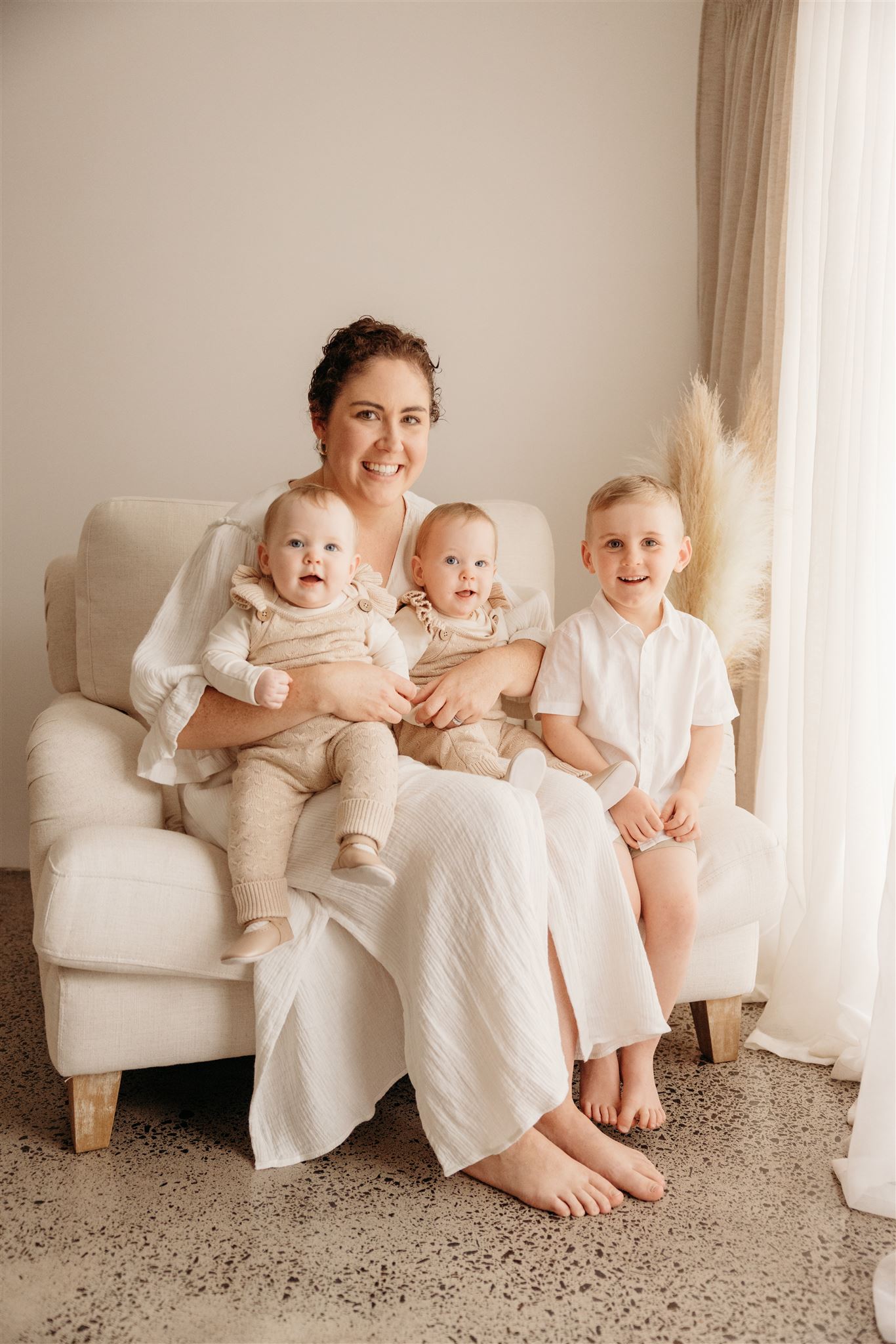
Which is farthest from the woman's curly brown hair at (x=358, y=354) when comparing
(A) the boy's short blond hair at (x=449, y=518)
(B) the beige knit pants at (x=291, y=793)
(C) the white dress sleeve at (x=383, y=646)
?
(B) the beige knit pants at (x=291, y=793)

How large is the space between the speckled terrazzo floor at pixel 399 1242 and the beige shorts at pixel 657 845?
428 millimetres

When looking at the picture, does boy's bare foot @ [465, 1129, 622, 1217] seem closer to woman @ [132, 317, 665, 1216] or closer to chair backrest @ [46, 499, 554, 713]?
woman @ [132, 317, 665, 1216]

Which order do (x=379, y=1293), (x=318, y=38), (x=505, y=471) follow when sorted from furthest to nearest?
1. (x=505, y=471)
2. (x=318, y=38)
3. (x=379, y=1293)

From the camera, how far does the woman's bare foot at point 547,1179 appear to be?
1471 mm

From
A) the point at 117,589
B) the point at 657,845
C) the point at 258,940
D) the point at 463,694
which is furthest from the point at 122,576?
the point at 657,845

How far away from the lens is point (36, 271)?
2904mm

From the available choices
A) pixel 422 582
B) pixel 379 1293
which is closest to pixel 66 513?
pixel 422 582

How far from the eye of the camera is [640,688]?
192 cm

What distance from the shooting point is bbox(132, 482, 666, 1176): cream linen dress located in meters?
1.47

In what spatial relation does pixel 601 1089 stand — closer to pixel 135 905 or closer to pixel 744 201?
pixel 135 905

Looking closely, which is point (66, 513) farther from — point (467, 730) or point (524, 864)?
point (524, 864)

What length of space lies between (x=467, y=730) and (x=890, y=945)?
75 centimetres

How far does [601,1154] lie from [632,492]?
42.5 inches

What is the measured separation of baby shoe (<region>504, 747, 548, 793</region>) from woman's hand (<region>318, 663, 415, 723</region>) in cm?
23
